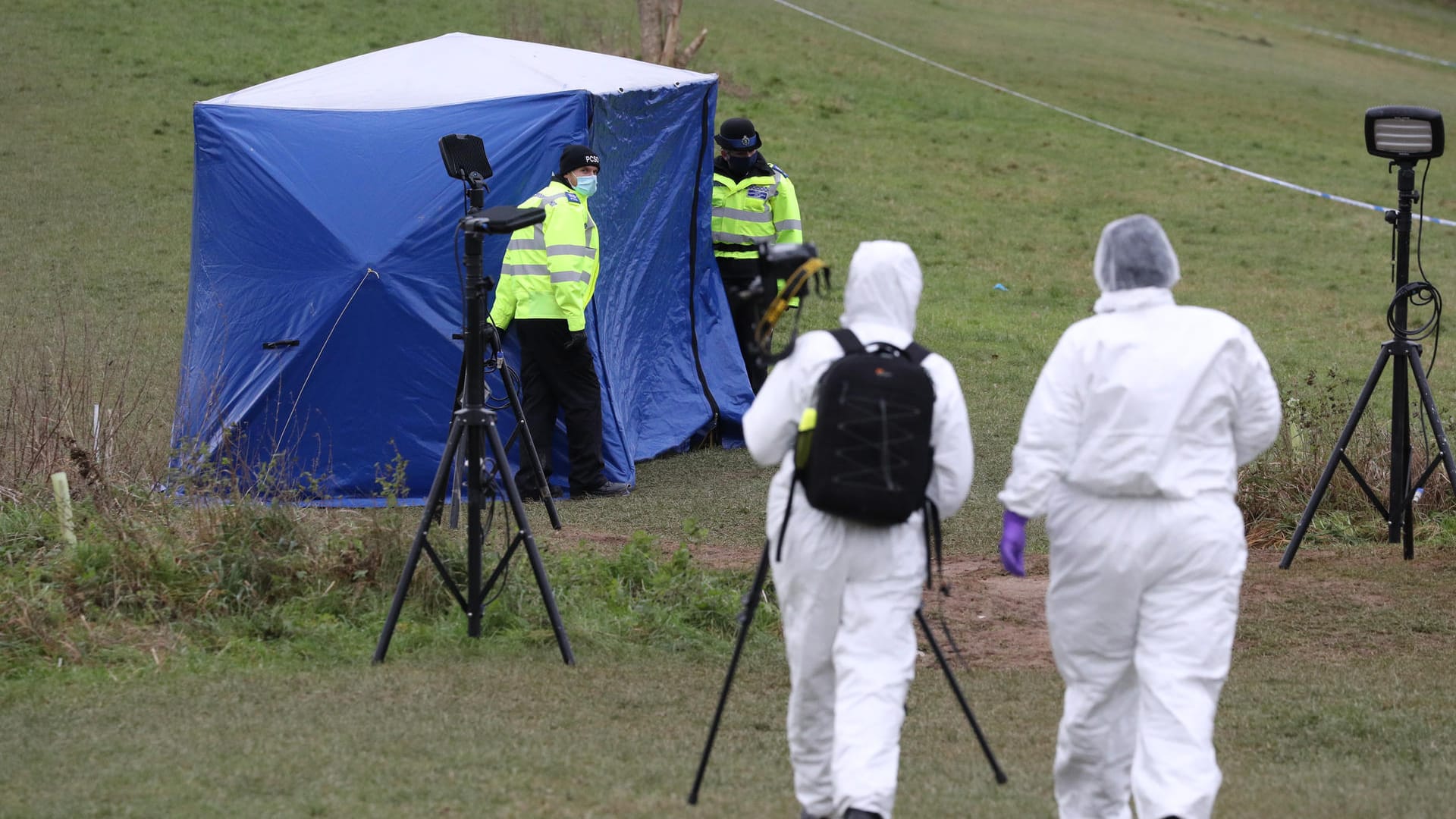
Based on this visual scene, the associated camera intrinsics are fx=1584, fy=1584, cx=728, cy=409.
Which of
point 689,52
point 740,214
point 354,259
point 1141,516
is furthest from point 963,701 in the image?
point 689,52

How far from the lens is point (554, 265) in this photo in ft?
30.6

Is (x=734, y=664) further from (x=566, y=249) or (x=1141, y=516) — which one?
(x=566, y=249)

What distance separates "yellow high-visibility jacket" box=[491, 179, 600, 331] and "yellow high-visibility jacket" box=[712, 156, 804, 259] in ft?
6.94

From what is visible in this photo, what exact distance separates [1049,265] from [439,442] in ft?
36.9

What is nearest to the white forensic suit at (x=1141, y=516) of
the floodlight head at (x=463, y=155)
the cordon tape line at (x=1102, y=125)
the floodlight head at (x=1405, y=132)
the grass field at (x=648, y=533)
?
the grass field at (x=648, y=533)

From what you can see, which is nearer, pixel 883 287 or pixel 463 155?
pixel 883 287

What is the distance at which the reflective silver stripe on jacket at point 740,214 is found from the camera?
1143 centimetres

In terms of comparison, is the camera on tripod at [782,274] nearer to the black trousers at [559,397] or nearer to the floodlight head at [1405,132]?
the floodlight head at [1405,132]

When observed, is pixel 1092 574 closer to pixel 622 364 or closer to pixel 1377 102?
pixel 622 364

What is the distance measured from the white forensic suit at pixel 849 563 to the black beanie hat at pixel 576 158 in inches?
193

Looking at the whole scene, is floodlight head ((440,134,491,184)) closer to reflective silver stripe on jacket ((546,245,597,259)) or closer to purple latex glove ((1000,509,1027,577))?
reflective silver stripe on jacket ((546,245,597,259))

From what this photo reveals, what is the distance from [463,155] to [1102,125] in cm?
2054

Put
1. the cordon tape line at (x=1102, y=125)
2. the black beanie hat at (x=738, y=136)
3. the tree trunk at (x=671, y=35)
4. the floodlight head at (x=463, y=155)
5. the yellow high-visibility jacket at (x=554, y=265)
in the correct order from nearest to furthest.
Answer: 1. the floodlight head at (x=463, y=155)
2. the yellow high-visibility jacket at (x=554, y=265)
3. the black beanie hat at (x=738, y=136)
4. the tree trunk at (x=671, y=35)
5. the cordon tape line at (x=1102, y=125)

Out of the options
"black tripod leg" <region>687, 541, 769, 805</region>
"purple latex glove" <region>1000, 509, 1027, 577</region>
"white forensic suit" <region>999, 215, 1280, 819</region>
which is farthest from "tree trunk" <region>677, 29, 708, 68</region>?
"purple latex glove" <region>1000, 509, 1027, 577</region>
